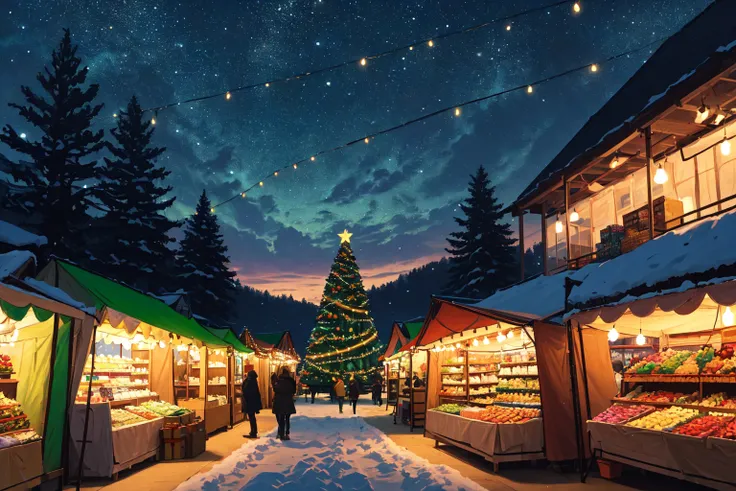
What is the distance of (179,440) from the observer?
12.2m

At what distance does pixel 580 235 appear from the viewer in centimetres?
1791

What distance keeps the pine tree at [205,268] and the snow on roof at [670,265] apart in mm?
35303

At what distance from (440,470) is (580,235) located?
1025cm

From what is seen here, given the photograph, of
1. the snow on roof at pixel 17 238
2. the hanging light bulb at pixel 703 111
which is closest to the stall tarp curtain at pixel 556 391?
the hanging light bulb at pixel 703 111

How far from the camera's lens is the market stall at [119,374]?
9648 mm

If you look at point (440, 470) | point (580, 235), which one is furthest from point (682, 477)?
point (580, 235)

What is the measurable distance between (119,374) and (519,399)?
9.58m

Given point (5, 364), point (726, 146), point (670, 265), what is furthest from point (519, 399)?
point (5, 364)

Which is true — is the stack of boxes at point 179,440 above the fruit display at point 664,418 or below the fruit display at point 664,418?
below

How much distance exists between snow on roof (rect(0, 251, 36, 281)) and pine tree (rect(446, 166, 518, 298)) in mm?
33280

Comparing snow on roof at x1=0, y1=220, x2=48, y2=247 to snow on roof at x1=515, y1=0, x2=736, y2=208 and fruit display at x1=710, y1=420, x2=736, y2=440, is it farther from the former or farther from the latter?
fruit display at x1=710, y1=420, x2=736, y2=440

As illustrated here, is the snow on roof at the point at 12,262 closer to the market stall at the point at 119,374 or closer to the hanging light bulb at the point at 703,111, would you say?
the market stall at the point at 119,374

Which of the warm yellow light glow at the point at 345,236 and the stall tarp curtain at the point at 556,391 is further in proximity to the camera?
the warm yellow light glow at the point at 345,236

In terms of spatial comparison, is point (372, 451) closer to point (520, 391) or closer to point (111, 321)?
point (520, 391)
